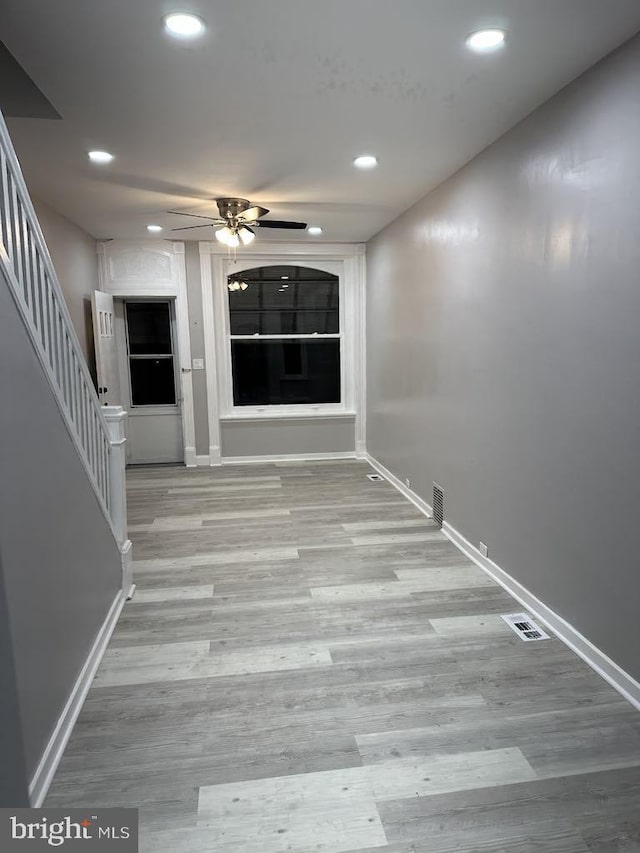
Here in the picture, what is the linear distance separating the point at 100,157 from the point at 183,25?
154 cm

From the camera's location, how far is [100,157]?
3.12m

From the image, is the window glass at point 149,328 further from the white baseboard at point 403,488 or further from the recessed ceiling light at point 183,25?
the recessed ceiling light at point 183,25

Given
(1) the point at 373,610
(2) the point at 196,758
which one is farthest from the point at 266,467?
(2) the point at 196,758

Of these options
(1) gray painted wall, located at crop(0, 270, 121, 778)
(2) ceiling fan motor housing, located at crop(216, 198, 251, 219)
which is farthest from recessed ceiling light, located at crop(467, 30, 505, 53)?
(2) ceiling fan motor housing, located at crop(216, 198, 251, 219)

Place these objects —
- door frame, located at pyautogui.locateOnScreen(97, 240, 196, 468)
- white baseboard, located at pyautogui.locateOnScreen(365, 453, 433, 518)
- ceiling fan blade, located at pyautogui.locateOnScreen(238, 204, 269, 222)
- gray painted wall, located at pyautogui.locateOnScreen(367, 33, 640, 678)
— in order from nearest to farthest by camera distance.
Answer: gray painted wall, located at pyautogui.locateOnScreen(367, 33, 640, 678)
ceiling fan blade, located at pyautogui.locateOnScreen(238, 204, 269, 222)
white baseboard, located at pyautogui.locateOnScreen(365, 453, 433, 518)
door frame, located at pyautogui.locateOnScreen(97, 240, 196, 468)

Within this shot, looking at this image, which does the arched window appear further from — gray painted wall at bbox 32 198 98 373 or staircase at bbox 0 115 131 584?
staircase at bbox 0 115 131 584

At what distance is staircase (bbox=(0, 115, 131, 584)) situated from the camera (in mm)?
1797

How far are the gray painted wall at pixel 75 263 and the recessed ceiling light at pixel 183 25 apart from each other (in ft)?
8.69

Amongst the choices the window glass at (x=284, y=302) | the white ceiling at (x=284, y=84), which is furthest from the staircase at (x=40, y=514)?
the window glass at (x=284, y=302)

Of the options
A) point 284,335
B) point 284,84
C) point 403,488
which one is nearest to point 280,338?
point 284,335

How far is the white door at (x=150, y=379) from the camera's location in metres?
6.25

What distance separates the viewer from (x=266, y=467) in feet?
20.2

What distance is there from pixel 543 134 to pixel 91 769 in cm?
339

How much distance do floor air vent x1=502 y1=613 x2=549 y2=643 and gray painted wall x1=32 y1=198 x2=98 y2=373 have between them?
428 cm
